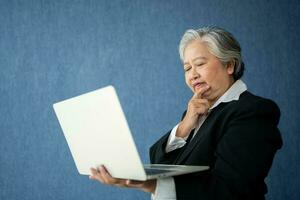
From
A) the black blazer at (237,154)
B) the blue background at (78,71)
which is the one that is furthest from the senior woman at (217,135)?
the blue background at (78,71)

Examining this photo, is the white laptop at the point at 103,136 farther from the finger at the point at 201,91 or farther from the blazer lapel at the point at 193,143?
the finger at the point at 201,91

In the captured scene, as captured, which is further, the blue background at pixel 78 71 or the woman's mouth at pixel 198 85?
the blue background at pixel 78 71

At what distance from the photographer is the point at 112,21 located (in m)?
2.51

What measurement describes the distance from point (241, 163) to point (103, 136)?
432mm

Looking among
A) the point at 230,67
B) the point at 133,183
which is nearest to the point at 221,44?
the point at 230,67

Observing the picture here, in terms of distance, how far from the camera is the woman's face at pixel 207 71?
5.47ft

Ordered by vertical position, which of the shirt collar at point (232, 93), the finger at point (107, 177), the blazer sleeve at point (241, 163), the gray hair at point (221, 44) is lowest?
the blazer sleeve at point (241, 163)

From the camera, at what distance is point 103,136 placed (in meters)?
1.19

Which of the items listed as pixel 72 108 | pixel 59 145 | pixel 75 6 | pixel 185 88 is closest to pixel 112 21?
pixel 75 6

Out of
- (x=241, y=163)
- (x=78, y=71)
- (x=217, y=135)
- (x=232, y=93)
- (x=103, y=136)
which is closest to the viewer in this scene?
(x=103, y=136)

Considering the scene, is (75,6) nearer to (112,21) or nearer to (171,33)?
(112,21)

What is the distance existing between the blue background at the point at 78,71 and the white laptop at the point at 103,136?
1.11 m

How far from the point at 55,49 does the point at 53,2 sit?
0.28 m

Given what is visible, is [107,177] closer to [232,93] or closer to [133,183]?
[133,183]
